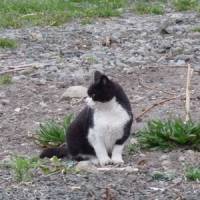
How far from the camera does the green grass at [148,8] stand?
54.7ft

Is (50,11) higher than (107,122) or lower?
lower

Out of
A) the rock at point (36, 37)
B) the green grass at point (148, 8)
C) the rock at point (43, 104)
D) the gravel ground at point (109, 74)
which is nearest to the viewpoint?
Answer: the gravel ground at point (109, 74)

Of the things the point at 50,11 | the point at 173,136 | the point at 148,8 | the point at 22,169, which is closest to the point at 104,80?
the point at 173,136

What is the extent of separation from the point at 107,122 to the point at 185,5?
9.31 meters

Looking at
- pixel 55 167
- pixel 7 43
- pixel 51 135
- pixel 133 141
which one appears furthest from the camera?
pixel 7 43

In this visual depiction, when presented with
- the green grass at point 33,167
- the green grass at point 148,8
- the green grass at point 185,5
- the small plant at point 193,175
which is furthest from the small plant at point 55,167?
the green grass at point 185,5

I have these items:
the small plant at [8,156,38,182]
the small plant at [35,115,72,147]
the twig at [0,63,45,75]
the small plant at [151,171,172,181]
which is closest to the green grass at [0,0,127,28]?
the twig at [0,63,45,75]

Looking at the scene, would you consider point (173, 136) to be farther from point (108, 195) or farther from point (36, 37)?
point (36, 37)

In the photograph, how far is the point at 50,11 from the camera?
16531mm

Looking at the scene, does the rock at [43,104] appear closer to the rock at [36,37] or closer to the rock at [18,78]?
the rock at [18,78]

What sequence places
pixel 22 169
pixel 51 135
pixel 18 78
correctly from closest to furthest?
pixel 22 169
pixel 51 135
pixel 18 78

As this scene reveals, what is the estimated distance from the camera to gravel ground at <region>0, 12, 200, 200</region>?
7203mm

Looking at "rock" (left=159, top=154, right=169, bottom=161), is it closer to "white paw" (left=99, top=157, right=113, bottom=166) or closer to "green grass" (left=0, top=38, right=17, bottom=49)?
"white paw" (left=99, top=157, right=113, bottom=166)

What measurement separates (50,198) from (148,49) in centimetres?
679
